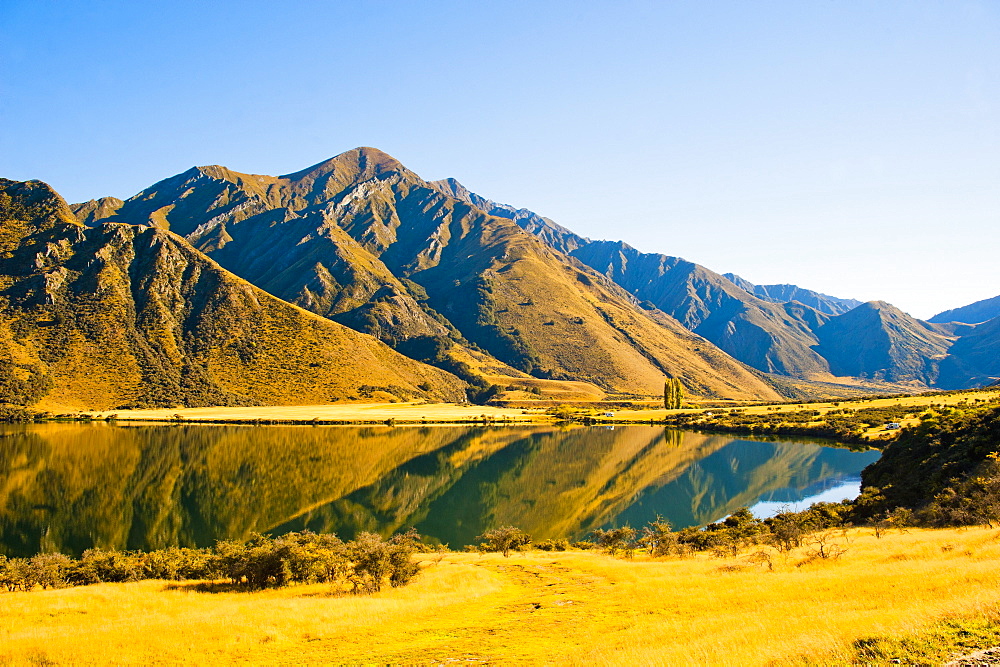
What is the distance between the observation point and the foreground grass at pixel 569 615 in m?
15.0

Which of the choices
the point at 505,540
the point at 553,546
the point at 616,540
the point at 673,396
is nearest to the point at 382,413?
the point at 673,396

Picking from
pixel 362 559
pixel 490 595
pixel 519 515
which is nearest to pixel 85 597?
pixel 362 559

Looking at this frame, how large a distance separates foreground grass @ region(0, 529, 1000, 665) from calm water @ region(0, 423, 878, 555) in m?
31.3

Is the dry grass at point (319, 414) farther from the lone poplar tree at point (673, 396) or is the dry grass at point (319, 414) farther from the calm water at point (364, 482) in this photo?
the lone poplar tree at point (673, 396)

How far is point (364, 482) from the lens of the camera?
8544 centimetres

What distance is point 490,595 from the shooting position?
99.9ft

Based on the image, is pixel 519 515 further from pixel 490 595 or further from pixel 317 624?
pixel 317 624

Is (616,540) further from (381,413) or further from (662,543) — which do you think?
(381,413)

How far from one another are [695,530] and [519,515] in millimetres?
26632

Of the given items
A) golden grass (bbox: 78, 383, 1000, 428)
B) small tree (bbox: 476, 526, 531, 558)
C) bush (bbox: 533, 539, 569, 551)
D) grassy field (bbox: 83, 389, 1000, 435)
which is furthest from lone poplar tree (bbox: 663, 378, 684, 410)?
small tree (bbox: 476, 526, 531, 558)

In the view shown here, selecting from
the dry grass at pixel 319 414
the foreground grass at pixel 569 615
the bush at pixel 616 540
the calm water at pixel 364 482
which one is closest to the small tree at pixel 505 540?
the bush at pixel 616 540

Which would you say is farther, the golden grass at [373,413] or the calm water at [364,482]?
the golden grass at [373,413]

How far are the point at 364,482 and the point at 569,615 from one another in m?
66.8

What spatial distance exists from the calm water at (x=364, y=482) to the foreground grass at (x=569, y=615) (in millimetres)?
31281
